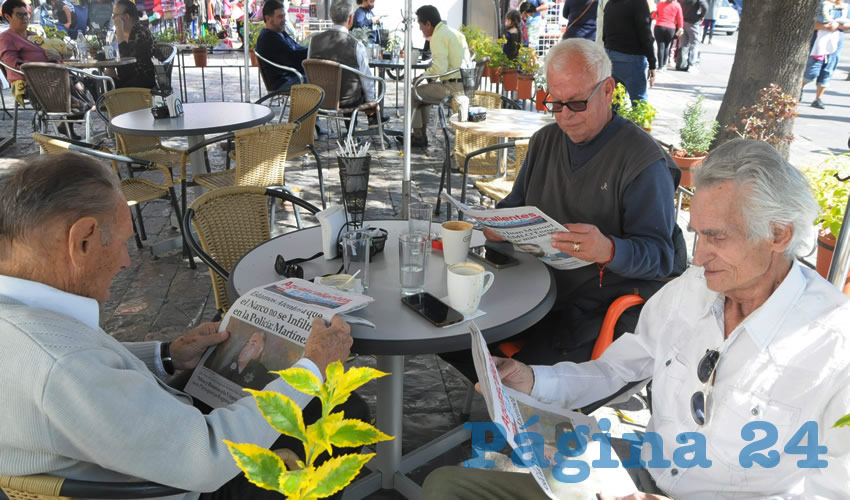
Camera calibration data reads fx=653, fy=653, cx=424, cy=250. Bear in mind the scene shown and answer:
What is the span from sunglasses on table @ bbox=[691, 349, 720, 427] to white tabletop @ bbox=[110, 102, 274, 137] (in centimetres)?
340

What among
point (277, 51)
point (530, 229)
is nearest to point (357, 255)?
point (530, 229)

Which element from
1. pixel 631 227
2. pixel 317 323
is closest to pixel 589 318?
pixel 631 227

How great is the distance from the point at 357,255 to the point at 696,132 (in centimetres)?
391

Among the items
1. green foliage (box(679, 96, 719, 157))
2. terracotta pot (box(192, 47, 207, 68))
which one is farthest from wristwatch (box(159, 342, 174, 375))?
terracotta pot (box(192, 47, 207, 68))

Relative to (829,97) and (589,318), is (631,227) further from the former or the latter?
(829,97)

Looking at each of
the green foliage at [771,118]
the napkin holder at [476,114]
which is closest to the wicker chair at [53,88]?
the napkin holder at [476,114]

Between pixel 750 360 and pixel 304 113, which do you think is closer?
pixel 750 360

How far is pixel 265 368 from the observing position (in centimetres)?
156

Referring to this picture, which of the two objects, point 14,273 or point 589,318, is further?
point 589,318

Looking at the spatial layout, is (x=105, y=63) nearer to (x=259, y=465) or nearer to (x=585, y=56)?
(x=585, y=56)

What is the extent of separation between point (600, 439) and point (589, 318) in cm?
72

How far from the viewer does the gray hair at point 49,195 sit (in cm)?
115

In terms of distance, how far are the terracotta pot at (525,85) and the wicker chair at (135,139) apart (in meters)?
4.56

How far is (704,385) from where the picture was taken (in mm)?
1419
